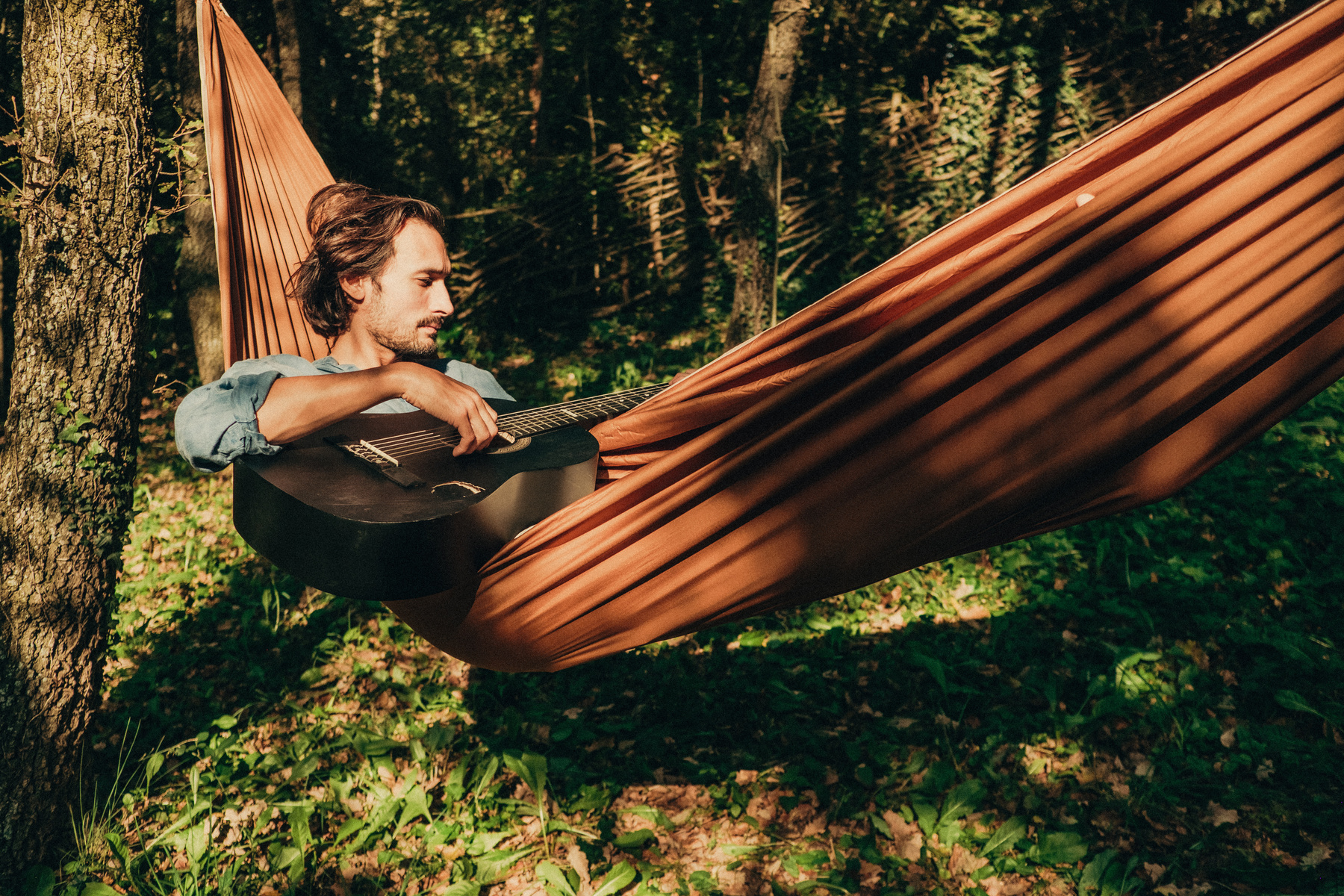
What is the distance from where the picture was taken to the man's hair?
5.08 ft

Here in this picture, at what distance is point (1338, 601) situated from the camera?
8.00ft

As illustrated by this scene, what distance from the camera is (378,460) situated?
4.10 ft

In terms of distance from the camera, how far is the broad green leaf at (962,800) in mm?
1892

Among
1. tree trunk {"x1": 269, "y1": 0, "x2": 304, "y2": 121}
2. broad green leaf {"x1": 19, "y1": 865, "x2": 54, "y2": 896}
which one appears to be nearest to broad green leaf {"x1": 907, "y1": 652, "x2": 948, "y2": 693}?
broad green leaf {"x1": 19, "y1": 865, "x2": 54, "y2": 896}

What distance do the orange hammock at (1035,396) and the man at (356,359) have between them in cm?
33

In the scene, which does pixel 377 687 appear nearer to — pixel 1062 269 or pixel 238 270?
pixel 238 270

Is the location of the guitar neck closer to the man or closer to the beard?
the man

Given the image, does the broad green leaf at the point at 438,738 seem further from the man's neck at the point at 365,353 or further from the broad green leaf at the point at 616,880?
the man's neck at the point at 365,353

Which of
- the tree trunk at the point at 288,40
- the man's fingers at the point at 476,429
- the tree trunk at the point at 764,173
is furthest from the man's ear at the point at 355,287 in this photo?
the tree trunk at the point at 288,40

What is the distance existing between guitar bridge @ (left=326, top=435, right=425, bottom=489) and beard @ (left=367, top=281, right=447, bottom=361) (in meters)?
0.28

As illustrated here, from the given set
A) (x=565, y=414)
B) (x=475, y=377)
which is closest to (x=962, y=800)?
(x=565, y=414)

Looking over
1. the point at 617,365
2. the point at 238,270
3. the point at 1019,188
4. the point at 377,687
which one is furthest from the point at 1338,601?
the point at 617,365

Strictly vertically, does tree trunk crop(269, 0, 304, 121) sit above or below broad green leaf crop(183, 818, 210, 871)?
above

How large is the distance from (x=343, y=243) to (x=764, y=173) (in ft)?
8.50
